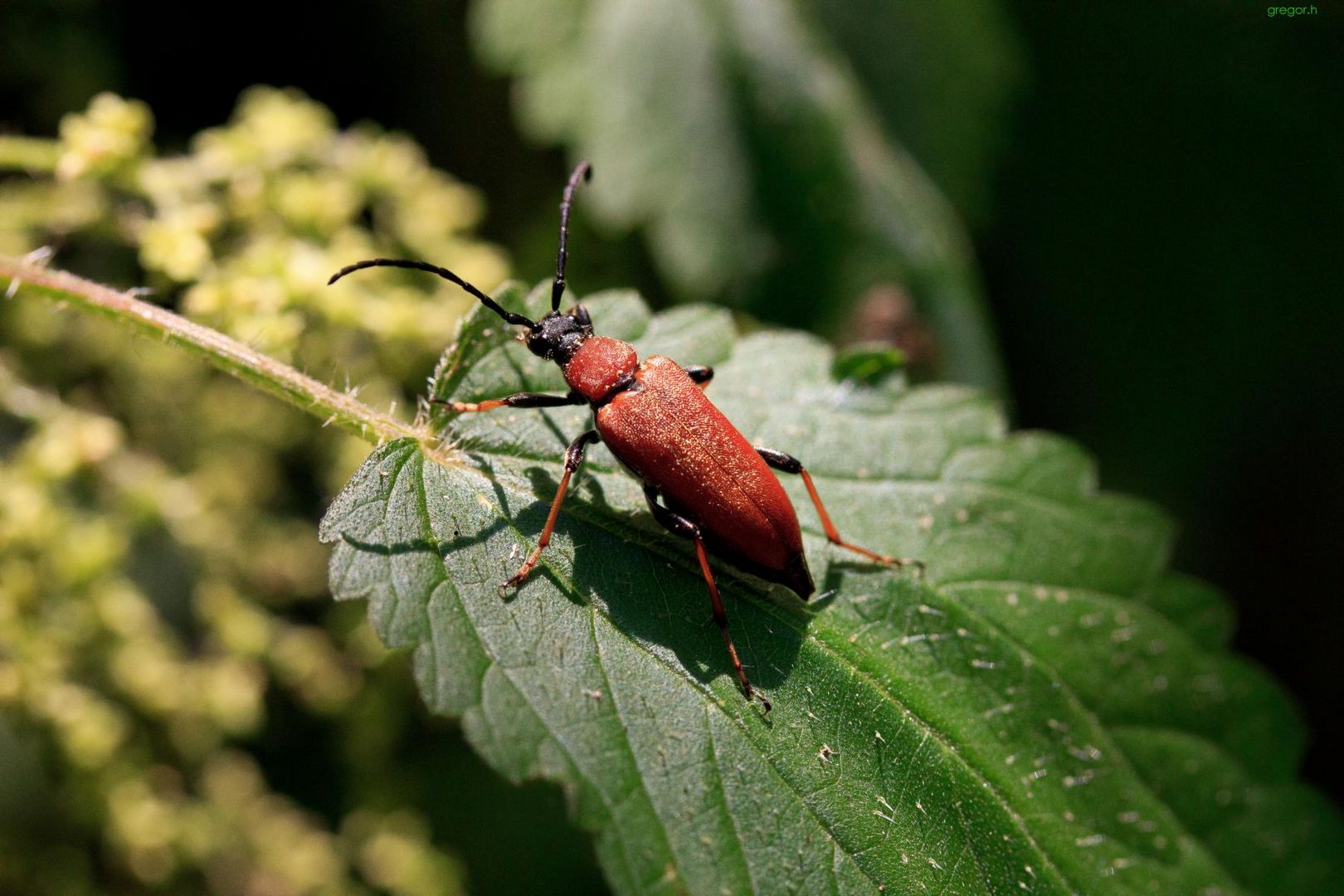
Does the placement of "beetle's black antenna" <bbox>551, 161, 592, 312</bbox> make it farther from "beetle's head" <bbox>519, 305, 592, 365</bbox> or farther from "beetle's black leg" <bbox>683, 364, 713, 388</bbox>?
"beetle's black leg" <bbox>683, 364, 713, 388</bbox>

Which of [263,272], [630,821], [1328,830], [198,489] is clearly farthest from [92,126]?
[1328,830]

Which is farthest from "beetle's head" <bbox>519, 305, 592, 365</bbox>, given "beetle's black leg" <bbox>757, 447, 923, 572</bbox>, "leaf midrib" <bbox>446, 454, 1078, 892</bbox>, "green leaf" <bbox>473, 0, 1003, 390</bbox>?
"green leaf" <bbox>473, 0, 1003, 390</bbox>

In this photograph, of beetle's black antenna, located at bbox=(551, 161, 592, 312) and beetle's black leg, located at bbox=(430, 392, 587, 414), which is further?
beetle's black antenna, located at bbox=(551, 161, 592, 312)

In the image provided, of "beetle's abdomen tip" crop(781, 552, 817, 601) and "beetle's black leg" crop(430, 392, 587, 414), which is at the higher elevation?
"beetle's black leg" crop(430, 392, 587, 414)

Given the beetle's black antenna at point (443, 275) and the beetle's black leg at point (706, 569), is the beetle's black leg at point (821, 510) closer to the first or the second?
the beetle's black leg at point (706, 569)

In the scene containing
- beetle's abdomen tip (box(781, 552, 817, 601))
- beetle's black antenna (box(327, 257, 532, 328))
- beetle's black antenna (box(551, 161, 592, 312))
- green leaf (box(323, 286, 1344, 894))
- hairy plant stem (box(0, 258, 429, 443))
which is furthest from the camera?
beetle's black antenna (box(551, 161, 592, 312))

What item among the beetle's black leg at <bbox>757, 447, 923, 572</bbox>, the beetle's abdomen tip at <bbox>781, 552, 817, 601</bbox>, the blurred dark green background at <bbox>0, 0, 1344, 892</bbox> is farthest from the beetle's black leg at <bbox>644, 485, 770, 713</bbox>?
the blurred dark green background at <bbox>0, 0, 1344, 892</bbox>

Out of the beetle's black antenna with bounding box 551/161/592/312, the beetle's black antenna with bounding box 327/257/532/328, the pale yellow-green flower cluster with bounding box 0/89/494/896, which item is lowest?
the pale yellow-green flower cluster with bounding box 0/89/494/896

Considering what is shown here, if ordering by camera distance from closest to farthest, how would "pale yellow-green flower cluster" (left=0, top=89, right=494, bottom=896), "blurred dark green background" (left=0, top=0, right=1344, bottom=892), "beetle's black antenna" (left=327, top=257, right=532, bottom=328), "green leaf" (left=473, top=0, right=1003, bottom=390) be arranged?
"beetle's black antenna" (left=327, top=257, right=532, bottom=328), "pale yellow-green flower cluster" (left=0, top=89, right=494, bottom=896), "green leaf" (left=473, top=0, right=1003, bottom=390), "blurred dark green background" (left=0, top=0, right=1344, bottom=892)

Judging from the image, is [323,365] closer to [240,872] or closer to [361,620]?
[361,620]
